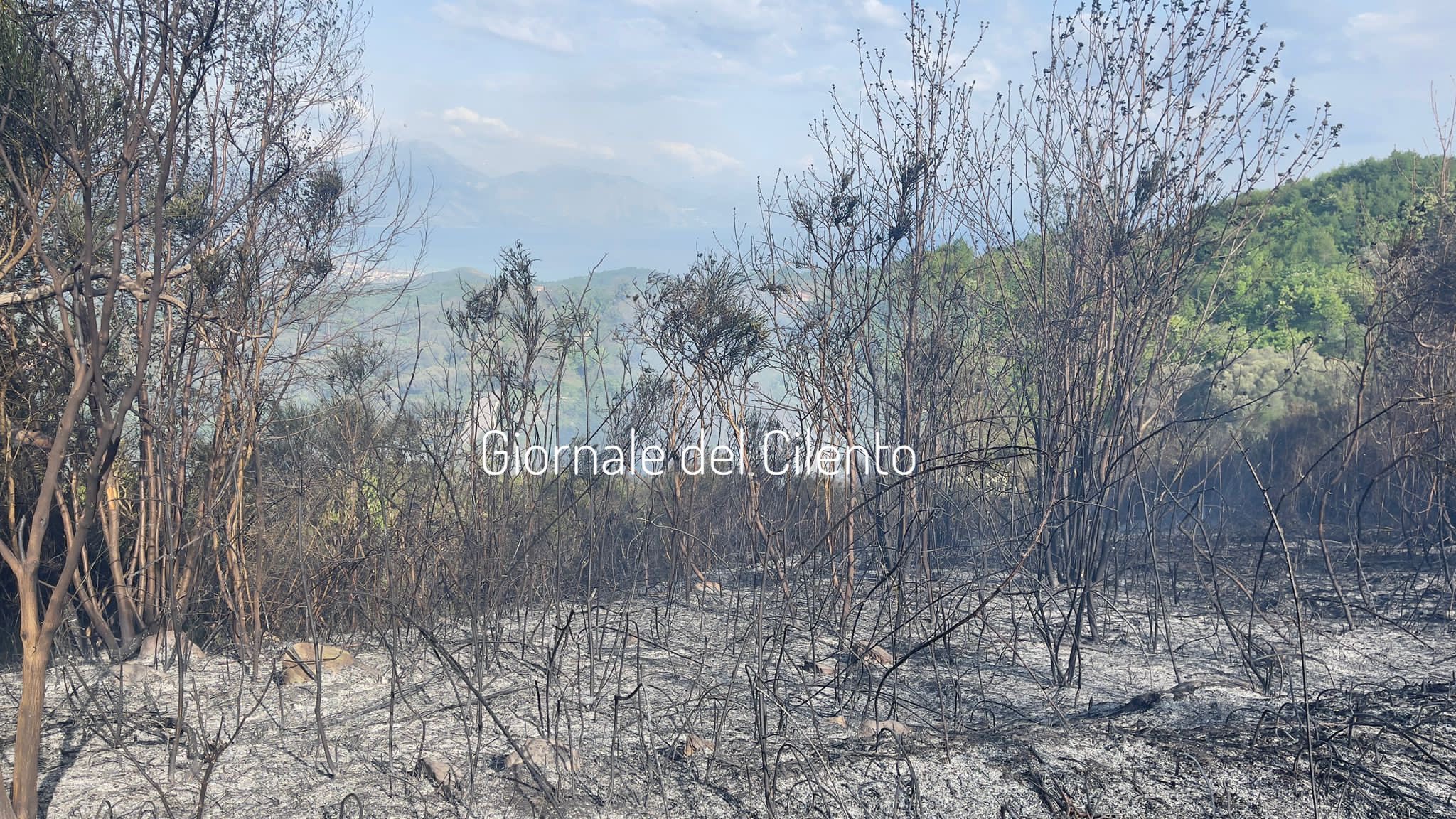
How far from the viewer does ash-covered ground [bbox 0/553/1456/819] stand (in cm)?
303

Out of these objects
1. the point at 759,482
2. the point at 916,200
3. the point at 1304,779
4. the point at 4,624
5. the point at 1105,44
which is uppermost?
the point at 1105,44

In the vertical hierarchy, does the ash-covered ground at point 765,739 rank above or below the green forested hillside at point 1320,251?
below

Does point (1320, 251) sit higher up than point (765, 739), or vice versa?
point (1320, 251)

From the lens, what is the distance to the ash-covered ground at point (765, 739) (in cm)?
303

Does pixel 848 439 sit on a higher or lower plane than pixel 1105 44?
lower

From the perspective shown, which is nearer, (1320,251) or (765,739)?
(765,739)

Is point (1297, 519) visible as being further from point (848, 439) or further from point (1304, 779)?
point (1304, 779)

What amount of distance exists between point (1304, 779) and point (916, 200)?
4301 millimetres

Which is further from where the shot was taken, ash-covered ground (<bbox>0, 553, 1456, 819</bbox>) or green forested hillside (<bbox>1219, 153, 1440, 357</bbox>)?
green forested hillside (<bbox>1219, 153, 1440, 357</bbox>)

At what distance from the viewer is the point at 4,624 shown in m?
5.15

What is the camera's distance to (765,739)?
3.03 m

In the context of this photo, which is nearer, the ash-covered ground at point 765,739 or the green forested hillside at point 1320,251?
the ash-covered ground at point 765,739

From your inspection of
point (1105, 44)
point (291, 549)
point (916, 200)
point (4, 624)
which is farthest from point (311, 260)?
point (1105, 44)

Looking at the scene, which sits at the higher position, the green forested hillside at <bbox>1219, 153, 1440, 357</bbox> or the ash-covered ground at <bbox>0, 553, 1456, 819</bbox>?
the green forested hillside at <bbox>1219, 153, 1440, 357</bbox>
